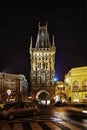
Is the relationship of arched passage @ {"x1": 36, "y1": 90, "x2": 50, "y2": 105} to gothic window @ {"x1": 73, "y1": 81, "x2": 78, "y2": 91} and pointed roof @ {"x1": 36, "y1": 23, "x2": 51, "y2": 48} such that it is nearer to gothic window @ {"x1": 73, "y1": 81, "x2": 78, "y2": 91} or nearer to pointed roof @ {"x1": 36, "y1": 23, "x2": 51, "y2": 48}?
gothic window @ {"x1": 73, "y1": 81, "x2": 78, "y2": 91}

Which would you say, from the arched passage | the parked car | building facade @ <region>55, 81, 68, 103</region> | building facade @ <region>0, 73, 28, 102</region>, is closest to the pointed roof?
building facade @ <region>55, 81, 68, 103</region>

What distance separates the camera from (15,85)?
102 m

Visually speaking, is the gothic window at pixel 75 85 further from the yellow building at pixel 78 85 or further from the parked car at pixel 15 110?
the parked car at pixel 15 110

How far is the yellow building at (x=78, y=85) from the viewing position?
316 ft

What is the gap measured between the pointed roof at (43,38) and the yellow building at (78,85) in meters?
23.6

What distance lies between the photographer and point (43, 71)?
378ft

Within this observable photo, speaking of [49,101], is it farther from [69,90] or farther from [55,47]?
[55,47]

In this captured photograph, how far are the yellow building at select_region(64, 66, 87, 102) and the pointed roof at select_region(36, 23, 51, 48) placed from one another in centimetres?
2364

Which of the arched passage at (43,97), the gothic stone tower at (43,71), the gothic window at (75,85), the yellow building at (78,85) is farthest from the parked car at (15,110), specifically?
the arched passage at (43,97)

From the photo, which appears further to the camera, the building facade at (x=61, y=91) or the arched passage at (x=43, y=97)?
the arched passage at (x=43, y=97)

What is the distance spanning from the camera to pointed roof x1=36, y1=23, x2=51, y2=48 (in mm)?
122625

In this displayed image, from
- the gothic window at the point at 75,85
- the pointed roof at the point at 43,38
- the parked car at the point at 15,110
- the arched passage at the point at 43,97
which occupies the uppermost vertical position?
the pointed roof at the point at 43,38

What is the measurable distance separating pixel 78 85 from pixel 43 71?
20464 millimetres

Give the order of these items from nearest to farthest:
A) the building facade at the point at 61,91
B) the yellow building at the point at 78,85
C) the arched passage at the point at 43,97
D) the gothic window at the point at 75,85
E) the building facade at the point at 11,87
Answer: the building facade at the point at 11,87, the yellow building at the point at 78,85, the gothic window at the point at 75,85, the building facade at the point at 61,91, the arched passage at the point at 43,97
